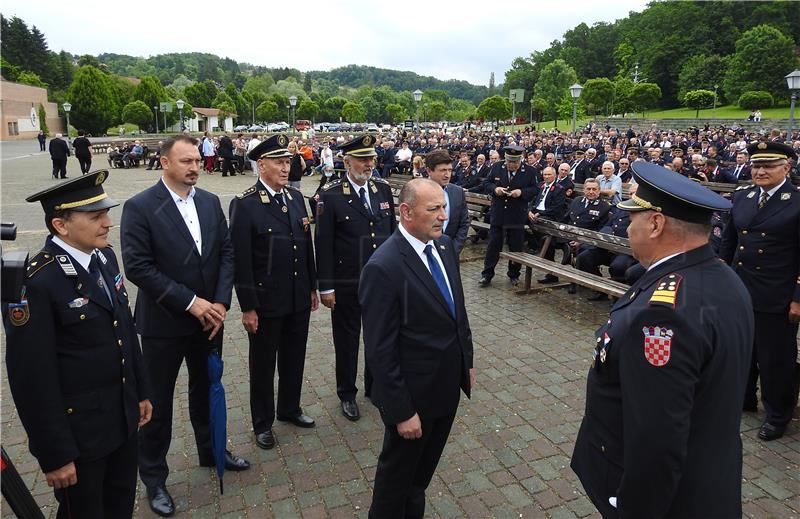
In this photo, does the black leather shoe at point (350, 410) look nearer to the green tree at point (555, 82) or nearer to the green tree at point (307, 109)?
the green tree at point (307, 109)

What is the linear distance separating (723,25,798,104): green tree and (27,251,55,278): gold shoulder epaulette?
78.6m

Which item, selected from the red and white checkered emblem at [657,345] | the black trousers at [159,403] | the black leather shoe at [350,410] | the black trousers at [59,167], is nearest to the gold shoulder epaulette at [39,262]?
the black trousers at [159,403]

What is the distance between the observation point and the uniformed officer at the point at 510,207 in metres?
8.89

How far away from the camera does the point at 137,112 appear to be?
200ft

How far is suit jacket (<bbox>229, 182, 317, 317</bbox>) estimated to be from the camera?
4.18 m

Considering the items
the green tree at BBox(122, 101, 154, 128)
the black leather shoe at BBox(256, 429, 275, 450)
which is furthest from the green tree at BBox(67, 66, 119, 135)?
the black leather shoe at BBox(256, 429, 275, 450)

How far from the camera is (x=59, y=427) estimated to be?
8.05 ft

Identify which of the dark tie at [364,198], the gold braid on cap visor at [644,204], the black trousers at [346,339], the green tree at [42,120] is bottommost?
the green tree at [42,120]

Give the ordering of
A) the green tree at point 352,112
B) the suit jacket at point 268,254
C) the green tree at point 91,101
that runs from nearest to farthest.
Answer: the suit jacket at point 268,254, the green tree at point 91,101, the green tree at point 352,112

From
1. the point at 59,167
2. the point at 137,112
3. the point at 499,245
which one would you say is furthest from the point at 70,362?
the point at 137,112

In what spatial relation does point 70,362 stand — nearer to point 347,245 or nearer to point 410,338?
point 410,338

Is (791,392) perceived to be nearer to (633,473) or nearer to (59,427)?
(633,473)

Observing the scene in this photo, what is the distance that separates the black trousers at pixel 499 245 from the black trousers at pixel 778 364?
462 cm

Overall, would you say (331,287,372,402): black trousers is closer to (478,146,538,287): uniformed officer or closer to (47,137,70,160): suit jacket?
(478,146,538,287): uniformed officer
